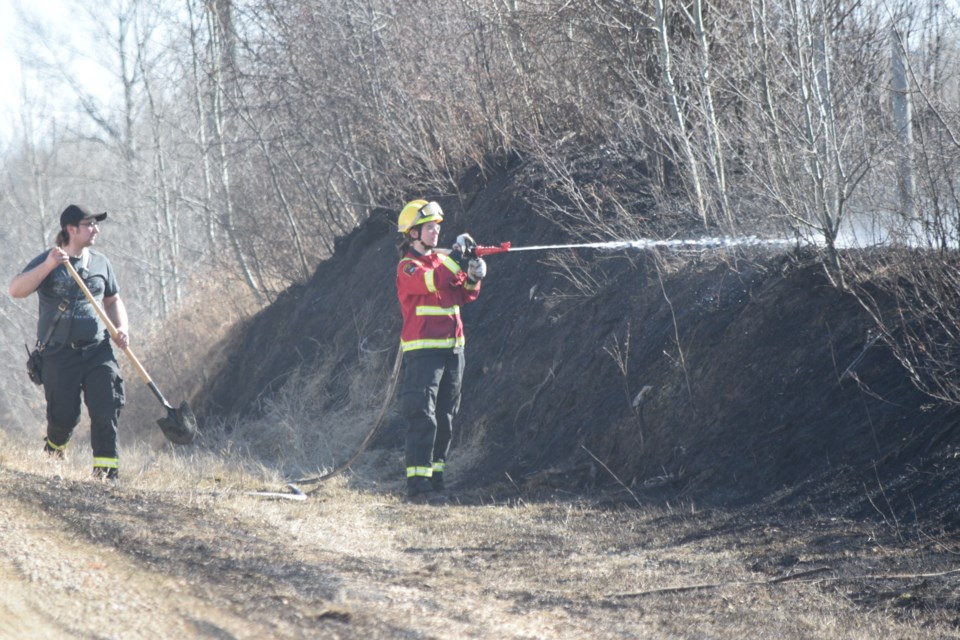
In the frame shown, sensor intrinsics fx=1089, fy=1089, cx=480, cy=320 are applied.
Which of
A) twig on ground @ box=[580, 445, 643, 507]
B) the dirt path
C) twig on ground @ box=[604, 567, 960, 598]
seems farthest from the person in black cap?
twig on ground @ box=[604, 567, 960, 598]

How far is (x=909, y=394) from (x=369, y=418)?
6420mm

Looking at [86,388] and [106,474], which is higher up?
[86,388]

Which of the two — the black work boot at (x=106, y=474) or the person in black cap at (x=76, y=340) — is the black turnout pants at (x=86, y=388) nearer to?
the person in black cap at (x=76, y=340)

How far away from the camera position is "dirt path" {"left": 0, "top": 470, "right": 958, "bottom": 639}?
453 centimetres

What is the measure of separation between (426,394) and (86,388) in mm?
2500

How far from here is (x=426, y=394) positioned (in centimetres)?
850

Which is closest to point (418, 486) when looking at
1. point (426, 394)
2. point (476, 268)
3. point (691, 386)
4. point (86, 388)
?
point (426, 394)

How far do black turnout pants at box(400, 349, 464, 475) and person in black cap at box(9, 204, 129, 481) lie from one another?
7.11ft

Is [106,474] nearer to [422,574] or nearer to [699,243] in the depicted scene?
[422,574]

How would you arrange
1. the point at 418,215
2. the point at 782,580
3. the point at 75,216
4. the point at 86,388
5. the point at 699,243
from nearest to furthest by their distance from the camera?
the point at 782,580 → the point at 75,216 → the point at 86,388 → the point at 418,215 → the point at 699,243

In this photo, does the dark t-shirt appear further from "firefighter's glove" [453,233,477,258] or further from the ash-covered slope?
the ash-covered slope

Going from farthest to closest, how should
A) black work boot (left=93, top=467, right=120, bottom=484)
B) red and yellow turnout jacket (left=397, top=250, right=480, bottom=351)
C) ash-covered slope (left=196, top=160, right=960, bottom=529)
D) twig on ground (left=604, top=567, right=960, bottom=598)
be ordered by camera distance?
red and yellow turnout jacket (left=397, top=250, right=480, bottom=351) < black work boot (left=93, top=467, right=120, bottom=484) < ash-covered slope (left=196, top=160, right=960, bottom=529) < twig on ground (left=604, top=567, right=960, bottom=598)

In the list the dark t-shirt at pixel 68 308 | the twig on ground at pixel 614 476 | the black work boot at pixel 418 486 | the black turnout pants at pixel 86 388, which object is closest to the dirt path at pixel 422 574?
the twig on ground at pixel 614 476

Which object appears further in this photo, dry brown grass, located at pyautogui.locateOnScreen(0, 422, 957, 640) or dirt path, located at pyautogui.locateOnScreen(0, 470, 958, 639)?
dry brown grass, located at pyautogui.locateOnScreen(0, 422, 957, 640)
